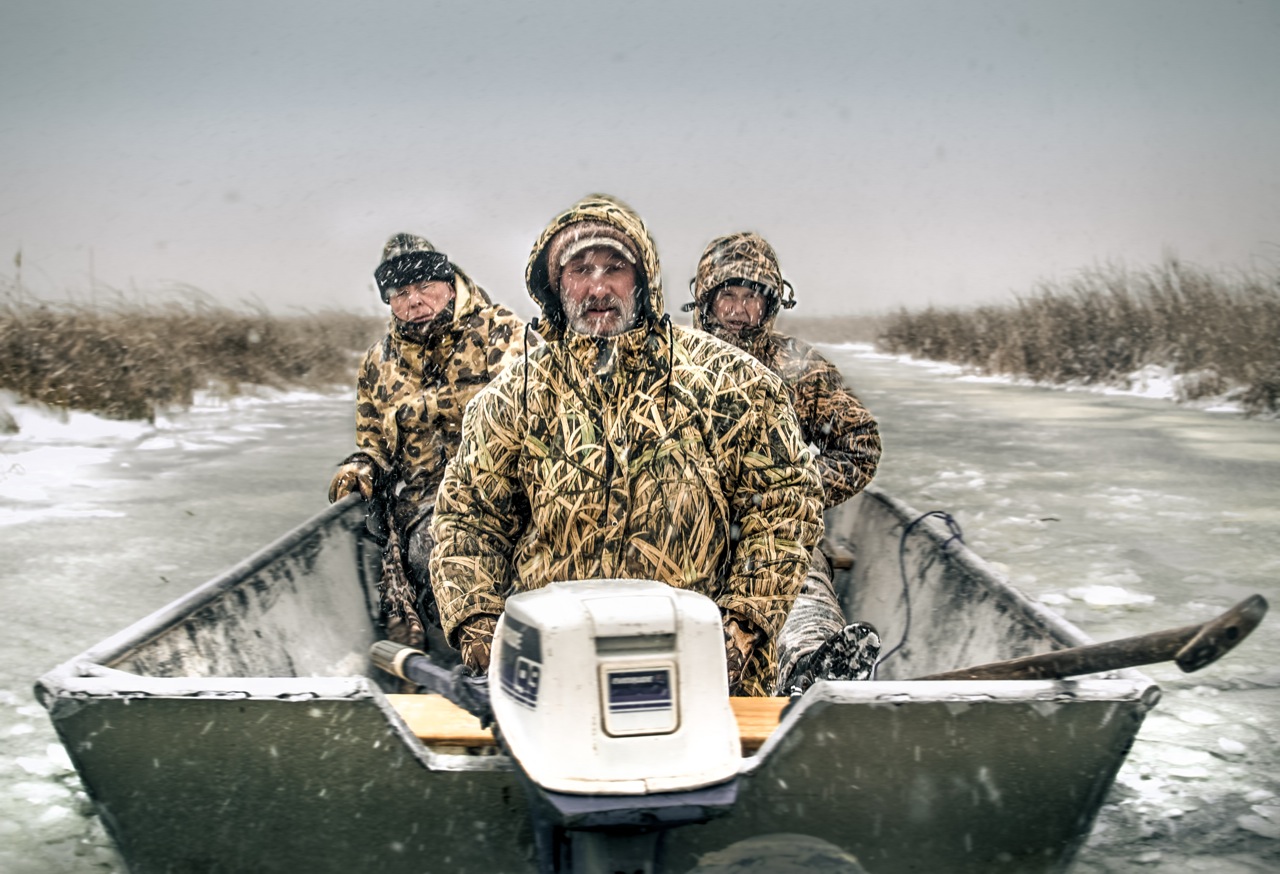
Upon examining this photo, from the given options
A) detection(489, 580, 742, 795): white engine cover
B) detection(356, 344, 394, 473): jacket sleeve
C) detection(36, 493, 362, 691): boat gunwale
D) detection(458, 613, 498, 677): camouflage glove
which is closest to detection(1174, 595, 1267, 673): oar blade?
detection(489, 580, 742, 795): white engine cover

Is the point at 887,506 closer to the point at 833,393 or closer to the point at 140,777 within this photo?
the point at 833,393

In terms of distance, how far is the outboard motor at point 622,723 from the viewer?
149cm

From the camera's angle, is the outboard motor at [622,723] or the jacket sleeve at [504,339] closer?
the outboard motor at [622,723]

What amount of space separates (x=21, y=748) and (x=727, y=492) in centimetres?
245

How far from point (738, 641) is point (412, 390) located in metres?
2.18

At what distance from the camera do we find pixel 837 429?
3848 millimetres

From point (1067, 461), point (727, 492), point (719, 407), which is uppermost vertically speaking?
point (719, 407)

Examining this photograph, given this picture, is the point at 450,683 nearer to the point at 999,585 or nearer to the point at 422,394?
the point at 999,585

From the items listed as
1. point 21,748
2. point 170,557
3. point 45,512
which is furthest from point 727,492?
point 45,512

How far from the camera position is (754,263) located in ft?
12.8

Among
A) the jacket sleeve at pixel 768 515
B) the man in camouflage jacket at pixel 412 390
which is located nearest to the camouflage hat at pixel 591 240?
the jacket sleeve at pixel 768 515

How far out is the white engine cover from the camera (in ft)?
4.94

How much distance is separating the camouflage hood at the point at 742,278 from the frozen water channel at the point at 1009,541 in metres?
1.84

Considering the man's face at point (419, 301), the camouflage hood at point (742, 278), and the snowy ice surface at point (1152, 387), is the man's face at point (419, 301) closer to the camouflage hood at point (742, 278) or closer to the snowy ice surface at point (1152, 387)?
the camouflage hood at point (742, 278)
